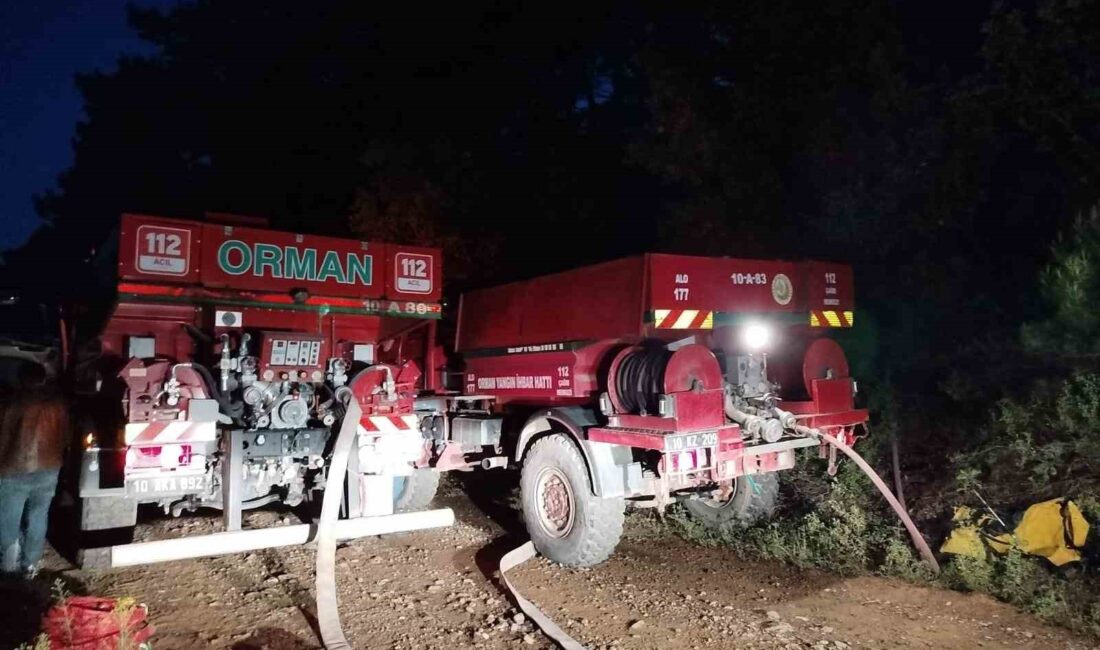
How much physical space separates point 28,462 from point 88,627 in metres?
2.58

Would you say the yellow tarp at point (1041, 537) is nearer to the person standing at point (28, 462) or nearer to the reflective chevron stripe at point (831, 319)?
the reflective chevron stripe at point (831, 319)

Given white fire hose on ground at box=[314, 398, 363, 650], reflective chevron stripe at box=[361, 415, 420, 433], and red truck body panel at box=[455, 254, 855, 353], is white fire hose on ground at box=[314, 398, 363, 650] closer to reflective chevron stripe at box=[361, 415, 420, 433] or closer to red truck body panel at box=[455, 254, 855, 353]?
reflective chevron stripe at box=[361, 415, 420, 433]

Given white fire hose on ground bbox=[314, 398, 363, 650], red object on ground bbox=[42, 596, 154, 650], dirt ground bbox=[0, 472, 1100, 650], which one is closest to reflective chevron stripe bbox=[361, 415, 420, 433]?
white fire hose on ground bbox=[314, 398, 363, 650]

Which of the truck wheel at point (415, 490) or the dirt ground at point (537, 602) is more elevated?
the truck wheel at point (415, 490)

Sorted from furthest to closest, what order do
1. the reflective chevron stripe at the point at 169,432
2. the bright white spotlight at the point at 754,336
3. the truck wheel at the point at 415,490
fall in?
the truck wheel at the point at 415,490 → the bright white spotlight at the point at 754,336 → the reflective chevron stripe at the point at 169,432

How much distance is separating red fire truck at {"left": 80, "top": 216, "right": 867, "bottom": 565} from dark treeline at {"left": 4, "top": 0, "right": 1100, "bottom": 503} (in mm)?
2235

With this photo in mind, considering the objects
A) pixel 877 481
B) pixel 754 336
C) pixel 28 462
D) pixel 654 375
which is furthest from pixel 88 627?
pixel 877 481

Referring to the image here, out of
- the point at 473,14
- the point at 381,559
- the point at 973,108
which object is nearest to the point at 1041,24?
the point at 973,108

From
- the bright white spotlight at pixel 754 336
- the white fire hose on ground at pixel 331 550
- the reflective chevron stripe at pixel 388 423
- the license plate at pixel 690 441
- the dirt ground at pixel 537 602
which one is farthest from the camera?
the reflective chevron stripe at pixel 388 423

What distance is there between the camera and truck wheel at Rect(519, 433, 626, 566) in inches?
224

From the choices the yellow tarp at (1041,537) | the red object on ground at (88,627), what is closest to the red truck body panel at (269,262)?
the red object on ground at (88,627)

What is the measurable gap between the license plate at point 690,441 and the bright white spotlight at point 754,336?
3.23 ft

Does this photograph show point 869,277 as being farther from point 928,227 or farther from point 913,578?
point 913,578

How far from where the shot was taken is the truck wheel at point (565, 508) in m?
5.68
